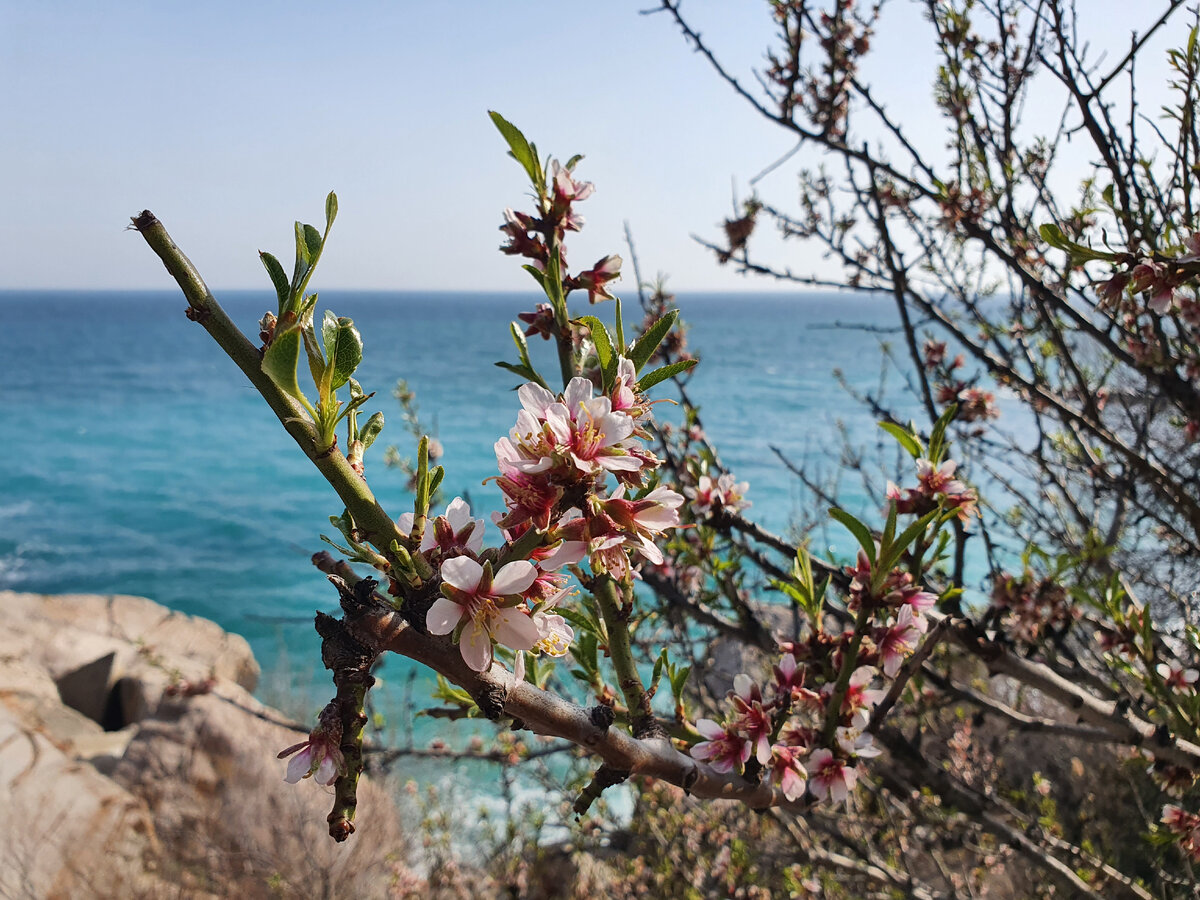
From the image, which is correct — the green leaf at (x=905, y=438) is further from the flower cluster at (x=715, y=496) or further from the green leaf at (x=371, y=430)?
the green leaf at (x=371, y=430)

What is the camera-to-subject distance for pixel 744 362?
166 ft

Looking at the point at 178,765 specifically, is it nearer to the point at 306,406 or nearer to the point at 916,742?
the point at 916,742

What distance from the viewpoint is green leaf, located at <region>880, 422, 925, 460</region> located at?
135cm

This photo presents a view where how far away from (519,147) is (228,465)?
26.8 meters

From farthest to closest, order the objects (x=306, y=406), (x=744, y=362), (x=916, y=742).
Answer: (x=744, y=362)
(x=916, y=742)
(x=306, y=406)

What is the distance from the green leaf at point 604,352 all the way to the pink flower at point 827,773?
2.70ft

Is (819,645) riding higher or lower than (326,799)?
higher

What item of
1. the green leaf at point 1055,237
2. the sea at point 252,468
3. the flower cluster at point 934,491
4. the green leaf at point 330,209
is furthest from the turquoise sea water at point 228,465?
the green leaf at point 1055,237

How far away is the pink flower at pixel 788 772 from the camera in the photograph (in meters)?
1.10

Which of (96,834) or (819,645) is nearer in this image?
(819,645)

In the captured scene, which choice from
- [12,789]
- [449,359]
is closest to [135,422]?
[449,359]

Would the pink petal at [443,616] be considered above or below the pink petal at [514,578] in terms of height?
below

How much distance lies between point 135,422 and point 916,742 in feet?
118

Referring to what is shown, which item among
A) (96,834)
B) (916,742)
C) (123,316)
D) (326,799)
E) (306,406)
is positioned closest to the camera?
(306,406)
